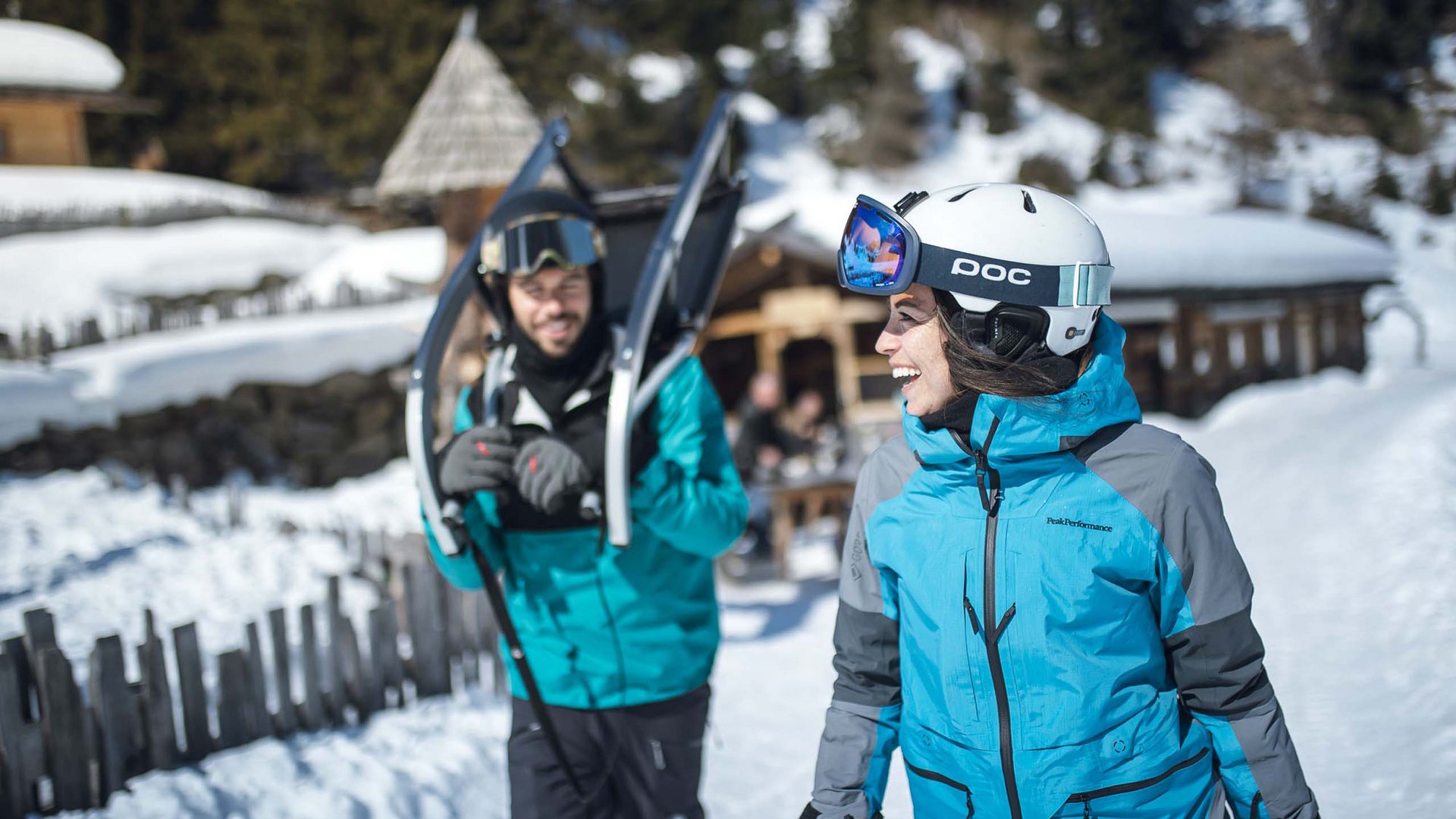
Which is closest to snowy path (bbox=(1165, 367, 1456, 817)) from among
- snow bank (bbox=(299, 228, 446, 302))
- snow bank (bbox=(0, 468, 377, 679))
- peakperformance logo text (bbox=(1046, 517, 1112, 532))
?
peakperformance logo text (bbox=(1046, 517, 1112, 532))

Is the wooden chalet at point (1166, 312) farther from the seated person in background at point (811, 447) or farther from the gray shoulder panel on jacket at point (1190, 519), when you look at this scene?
the gray shoulder panel on jacket at point (1190, 519)

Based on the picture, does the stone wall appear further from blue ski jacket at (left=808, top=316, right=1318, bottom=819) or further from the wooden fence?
blue ski jacket at (left=808, top=316, right=1318, bottom=819)

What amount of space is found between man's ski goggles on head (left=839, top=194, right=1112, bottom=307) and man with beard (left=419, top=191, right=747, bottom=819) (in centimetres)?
91

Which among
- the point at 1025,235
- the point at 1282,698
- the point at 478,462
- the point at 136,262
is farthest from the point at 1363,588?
the point at 136,262

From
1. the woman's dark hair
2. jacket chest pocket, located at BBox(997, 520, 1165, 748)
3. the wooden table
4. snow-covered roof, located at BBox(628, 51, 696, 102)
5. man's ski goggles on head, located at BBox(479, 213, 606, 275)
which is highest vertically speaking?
snow-covered roof, located at BBox(628, 51, 696, 102)

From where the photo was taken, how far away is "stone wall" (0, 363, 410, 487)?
1219 centimetres

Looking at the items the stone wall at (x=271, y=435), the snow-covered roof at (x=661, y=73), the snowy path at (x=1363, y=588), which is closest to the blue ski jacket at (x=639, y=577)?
the snowy path at (x=1363, y=588)

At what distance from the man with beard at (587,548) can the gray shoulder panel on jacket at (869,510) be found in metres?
0.69

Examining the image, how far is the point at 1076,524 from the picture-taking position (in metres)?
1.61

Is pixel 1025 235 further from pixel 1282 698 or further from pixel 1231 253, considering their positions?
pixel 1231 253

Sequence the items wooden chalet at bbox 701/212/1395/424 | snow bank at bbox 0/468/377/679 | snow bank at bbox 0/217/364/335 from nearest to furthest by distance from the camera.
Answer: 1. snow bank at bbox 0/468/377/679
2. wooden chalet at bbox 701/212/1395/424
3. snow bank at bbox 0/217/364/335

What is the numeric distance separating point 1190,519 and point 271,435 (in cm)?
1420

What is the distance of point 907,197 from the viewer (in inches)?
75.8

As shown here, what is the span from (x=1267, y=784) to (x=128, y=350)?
14.0 metres
